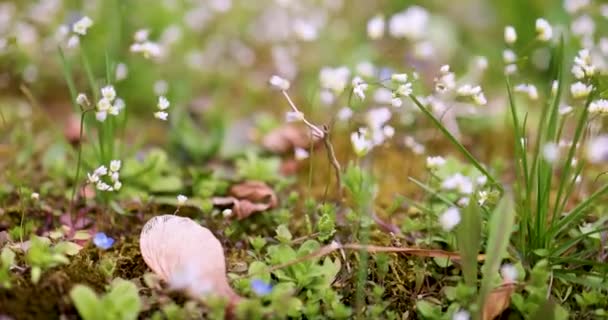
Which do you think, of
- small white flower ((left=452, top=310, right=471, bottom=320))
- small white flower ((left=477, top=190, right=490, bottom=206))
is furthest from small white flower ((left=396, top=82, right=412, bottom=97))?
small white flower ((left=452, top=310, right=471, bottom=320))

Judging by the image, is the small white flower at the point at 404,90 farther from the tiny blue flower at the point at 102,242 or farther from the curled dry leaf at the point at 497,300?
the tiny blue flower at the point at 102,242

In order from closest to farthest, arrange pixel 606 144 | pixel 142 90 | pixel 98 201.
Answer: pixel 606 144 → pixel 98 201 → pixel 142 90

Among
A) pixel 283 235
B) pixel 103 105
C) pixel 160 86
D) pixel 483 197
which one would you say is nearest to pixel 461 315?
pixel 483 197

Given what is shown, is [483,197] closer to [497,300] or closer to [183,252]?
[497,300]

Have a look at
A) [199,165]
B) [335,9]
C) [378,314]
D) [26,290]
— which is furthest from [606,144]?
[335,9]

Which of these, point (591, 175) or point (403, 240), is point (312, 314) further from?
point (591, 175)

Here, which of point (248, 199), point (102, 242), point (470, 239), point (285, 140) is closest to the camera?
point (470, 239)

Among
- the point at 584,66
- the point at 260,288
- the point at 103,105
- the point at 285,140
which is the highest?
the point at 584,66

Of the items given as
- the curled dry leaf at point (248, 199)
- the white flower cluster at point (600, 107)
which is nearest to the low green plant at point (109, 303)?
the curled dry leaf at point (248, 199)
